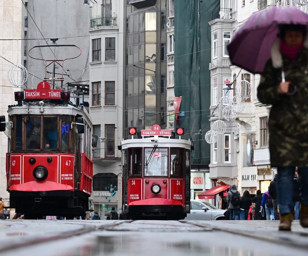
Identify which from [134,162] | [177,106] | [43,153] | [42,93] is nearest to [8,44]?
[177,106]

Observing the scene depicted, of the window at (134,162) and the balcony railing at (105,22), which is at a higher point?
the balcony railing at (105,22)

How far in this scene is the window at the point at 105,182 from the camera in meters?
88.6

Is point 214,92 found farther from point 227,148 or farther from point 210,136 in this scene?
point 210,136

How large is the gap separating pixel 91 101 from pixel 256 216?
59.4m

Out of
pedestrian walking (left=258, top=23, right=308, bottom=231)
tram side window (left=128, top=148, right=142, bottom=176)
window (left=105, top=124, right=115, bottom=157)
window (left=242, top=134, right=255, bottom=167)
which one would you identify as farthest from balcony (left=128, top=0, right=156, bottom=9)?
pedestrian walking (left=258, top=23, right=308, bottom=231)

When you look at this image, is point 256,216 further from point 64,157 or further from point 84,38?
point 84,38

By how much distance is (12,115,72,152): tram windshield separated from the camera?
3030 cm

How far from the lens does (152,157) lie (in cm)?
3469

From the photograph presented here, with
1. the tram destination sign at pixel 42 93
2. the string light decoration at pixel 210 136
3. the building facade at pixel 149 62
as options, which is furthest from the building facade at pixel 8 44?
the tram destination sign at pixel 42 93

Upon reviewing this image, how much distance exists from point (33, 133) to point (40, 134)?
213mm

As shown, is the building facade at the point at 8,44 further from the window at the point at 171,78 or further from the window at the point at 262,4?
the window at the point at 262,4

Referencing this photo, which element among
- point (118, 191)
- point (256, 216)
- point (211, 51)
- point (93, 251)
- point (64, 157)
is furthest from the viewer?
point (118, 191)

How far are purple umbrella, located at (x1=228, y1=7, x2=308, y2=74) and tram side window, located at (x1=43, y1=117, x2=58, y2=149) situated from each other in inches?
770

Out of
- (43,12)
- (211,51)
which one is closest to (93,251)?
(211,51)
